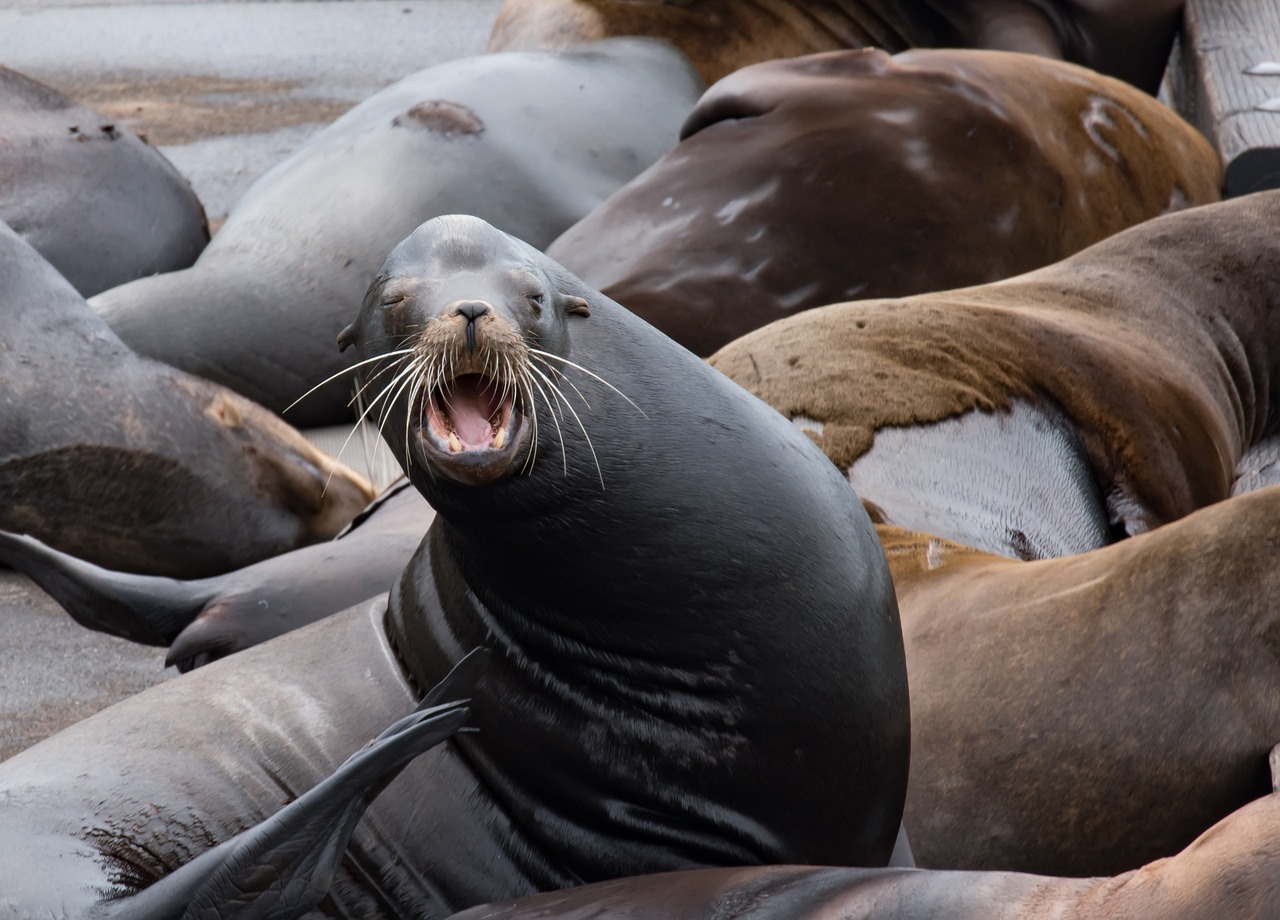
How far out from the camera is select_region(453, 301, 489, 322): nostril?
85.6 inches

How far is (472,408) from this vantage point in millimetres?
2238

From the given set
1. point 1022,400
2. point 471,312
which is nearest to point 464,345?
point 471,312

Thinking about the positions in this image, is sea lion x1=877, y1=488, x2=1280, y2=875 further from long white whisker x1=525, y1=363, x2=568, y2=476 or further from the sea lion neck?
long white whisker x1=525, y1=363, x2=568, y2=476

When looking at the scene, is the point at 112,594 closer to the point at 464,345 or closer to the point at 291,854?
the point at 291,854

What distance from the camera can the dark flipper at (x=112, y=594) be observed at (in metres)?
3.39

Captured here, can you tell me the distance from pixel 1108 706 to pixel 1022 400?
1233 millimetres

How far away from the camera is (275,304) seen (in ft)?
16.7

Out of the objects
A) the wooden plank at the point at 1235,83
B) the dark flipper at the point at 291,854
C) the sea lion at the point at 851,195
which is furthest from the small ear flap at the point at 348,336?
the wooden plank at the point at 1235,83

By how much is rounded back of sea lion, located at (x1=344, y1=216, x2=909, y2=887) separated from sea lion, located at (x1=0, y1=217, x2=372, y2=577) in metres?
1.85

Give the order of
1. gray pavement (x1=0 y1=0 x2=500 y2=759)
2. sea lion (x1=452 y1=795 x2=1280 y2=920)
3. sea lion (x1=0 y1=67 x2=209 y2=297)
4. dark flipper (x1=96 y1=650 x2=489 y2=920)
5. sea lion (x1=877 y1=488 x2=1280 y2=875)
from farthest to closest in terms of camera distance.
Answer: gray pavement (x1=0 y1=0 x2=500 y2=759) < sea lion (x1=0 y1=67 x2=209 y2=297) < sea lion (x1=877 y1=488 x2=1280 y2=875) < dark flipper (x1=96 y1=650 x2=489 y2=920) < sea lion (x1=452 y1=795 x2=1280 y2=920)

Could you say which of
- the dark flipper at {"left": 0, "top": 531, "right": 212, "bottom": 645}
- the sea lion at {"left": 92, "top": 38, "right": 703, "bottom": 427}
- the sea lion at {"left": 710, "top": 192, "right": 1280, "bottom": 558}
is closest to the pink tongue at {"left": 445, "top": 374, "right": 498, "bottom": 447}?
the sea lion at {"left": 710, "top": 192, "right": 1280, "bottom": 558}

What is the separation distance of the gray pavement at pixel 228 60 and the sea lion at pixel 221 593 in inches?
58.1

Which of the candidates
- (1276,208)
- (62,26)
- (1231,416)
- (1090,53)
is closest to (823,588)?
(1231,416)

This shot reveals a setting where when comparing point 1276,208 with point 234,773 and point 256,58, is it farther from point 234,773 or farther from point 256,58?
point 256,58
